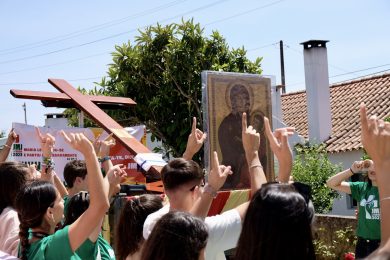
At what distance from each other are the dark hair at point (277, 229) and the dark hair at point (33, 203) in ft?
4.81

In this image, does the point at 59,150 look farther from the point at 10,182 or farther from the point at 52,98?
the point at 10,182

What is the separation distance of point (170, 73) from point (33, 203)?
1057 centimetres

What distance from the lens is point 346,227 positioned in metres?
8.19

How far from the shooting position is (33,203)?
3336 millimetres

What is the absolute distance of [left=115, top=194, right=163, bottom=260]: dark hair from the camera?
350cm

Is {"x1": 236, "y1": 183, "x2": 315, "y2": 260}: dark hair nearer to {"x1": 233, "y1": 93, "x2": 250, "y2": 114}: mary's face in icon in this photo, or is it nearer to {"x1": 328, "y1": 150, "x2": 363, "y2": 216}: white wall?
{"x1": 233, "y1": 93, "x2": 250, "y2": 114}: mary's face in icon

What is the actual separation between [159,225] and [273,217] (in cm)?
49

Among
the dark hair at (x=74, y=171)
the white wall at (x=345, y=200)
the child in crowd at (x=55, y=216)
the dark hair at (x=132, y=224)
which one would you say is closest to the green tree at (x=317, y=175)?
the white wall at (x=345, y=200)

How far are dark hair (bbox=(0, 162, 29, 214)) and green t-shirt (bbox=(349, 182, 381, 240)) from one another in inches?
151

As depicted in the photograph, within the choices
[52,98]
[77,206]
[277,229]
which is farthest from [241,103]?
[277,229]

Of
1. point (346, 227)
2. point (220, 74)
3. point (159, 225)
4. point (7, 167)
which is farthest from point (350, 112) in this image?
point (159, 225)

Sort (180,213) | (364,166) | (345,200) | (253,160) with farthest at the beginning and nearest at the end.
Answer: (345,200)
(364,166)
(253,160)
(180,213)

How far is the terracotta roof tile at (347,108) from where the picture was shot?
56.9 feet

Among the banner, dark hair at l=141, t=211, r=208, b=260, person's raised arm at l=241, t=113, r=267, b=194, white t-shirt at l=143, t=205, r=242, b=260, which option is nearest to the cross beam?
the banner
